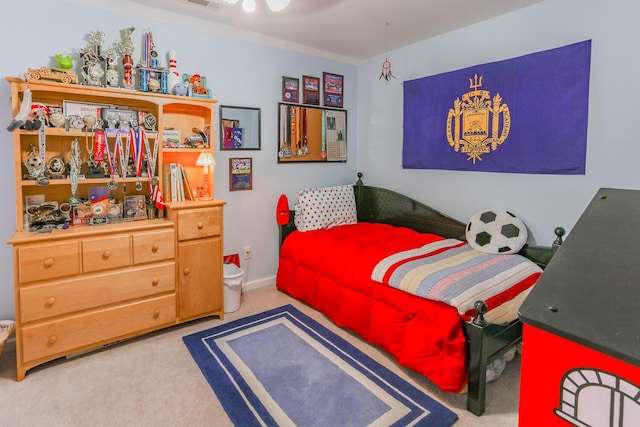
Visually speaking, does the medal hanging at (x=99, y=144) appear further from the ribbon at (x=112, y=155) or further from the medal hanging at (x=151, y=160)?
the medal hanging at (x=151, y=160)

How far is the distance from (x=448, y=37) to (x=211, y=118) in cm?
220

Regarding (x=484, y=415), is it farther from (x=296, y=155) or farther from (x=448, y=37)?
(x=448, y=37)

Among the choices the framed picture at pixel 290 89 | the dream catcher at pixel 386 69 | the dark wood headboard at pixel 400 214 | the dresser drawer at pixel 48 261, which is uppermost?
the dream catcher at pixel 386 69

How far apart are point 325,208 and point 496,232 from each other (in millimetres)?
1586

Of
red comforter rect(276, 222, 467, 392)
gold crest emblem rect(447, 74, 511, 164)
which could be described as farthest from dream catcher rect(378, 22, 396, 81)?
red comforter rect(276, 222, 467, 392)

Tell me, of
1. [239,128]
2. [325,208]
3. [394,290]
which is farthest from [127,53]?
[394,290]

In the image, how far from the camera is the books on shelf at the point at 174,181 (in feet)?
9.43

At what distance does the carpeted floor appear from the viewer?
1.90 m

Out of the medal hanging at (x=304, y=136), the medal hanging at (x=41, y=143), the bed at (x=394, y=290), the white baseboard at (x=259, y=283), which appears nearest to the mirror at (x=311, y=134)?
the medal hanging at (x=304, y=136)

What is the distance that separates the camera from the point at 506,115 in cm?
291

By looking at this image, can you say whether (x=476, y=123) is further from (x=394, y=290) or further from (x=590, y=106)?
(x=394, y=290)

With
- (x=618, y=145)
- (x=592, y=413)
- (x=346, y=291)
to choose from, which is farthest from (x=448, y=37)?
(x=592, y=413)

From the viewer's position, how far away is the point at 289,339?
2.70 m

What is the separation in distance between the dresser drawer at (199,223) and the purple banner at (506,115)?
1954mm
